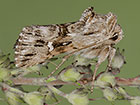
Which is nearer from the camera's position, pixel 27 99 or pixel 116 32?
pixel 27 99

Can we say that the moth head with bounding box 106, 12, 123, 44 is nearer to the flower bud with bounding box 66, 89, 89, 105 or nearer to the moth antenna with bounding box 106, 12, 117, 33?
the moth antenna with bounding box 106, 12, 117, 33

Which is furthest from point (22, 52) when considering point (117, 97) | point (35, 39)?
point (117, 97)

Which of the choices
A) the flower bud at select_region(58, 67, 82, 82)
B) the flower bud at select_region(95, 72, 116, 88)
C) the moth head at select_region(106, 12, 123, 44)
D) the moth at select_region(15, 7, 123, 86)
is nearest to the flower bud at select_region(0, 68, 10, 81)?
the moth at select_region(15, 7, 123, 86)

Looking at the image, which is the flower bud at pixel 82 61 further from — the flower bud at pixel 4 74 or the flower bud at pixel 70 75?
the flower bud at pixel 4 74

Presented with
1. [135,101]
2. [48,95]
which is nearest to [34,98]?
[48,95]

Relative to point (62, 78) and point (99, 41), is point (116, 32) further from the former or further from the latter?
point (62, 78)
